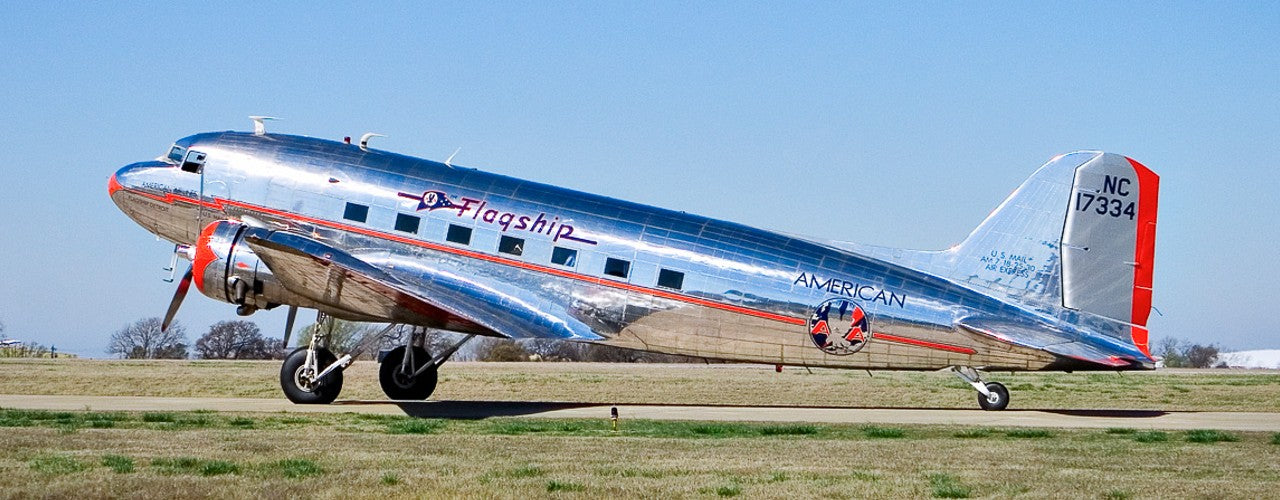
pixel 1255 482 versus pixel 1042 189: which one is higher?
pixel 1042 189

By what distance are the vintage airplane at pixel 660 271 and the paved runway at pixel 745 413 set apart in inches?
33.7

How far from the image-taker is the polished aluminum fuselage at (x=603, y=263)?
68.9 ft

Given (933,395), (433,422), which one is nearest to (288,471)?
(433,422)

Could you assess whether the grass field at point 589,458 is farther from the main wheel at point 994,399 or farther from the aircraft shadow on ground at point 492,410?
the main wheel at point 994,399

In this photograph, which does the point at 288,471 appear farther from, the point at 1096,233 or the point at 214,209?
the point at 1096,233

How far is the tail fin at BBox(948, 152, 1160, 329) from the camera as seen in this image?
2084 centimetres

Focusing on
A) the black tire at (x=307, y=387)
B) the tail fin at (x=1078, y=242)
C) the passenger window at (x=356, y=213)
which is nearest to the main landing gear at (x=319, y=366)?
the black tire at (x=307, y=387)

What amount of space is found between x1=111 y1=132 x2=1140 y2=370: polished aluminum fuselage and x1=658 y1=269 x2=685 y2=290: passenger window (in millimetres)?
77

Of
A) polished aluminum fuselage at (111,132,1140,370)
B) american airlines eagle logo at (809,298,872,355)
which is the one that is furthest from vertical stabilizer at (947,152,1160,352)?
american airlines eagle logo at (809,298,872,355)

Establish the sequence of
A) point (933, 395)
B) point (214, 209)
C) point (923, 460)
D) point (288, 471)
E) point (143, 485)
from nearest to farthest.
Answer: point (143, 485) < point (288, 471) < point (923, 460) < point (214, 209) < point (933, 395)

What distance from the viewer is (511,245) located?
22406mm

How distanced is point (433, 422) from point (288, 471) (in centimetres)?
680

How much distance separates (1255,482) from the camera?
41.4ft

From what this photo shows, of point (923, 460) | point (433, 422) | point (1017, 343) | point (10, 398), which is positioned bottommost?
point (10, 398)
